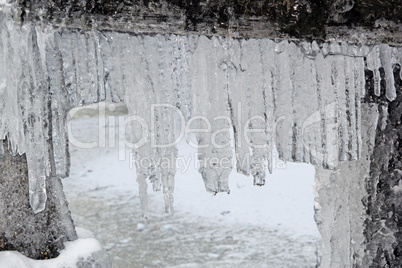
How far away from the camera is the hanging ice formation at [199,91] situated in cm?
158

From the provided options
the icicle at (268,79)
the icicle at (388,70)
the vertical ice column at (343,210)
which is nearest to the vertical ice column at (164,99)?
the icicle at (268,79)

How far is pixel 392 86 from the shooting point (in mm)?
1734

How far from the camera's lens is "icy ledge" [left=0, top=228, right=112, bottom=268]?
66.0 inches

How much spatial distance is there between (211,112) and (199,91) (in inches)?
3.1

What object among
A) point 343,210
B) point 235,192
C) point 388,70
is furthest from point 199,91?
point 235,192

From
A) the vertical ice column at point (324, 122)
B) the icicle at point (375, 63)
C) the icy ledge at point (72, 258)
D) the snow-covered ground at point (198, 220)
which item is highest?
the icicle at point (375, 63)

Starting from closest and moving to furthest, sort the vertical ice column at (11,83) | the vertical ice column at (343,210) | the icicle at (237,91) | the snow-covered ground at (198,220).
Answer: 1. the vertical ice column at (11,83)
2. the icicle at (237,91)
3. the vertical ice column at (343,210)
4. the snow-covered ground at (198,220)

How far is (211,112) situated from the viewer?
67.1 inches

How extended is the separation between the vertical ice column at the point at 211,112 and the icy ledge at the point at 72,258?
1.47 ft

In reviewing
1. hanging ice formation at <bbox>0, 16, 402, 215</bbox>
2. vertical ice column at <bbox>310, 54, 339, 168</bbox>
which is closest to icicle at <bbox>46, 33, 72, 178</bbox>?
hanging ice formation at <bbox>0, 16, 402, 215</bbox>

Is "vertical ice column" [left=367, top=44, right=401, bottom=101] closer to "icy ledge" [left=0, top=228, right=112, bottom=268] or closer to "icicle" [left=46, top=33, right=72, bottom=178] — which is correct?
"icicle" [left=46, top=33, right=72, bottom=178]

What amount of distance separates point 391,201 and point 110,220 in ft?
9.15

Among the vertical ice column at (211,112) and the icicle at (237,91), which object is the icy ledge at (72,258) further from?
the icicle at (237,91)

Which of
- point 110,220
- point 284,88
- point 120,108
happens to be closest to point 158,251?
point 110,220
